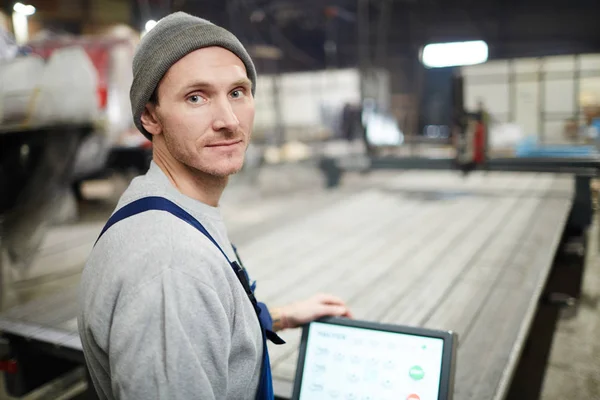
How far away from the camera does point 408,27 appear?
1301 centimetres

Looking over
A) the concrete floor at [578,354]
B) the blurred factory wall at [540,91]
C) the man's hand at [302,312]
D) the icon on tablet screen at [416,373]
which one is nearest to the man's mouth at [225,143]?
the man's hand at [302,312]

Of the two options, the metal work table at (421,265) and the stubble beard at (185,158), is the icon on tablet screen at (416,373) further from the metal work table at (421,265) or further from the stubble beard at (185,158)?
the stubble beard at (185,158)

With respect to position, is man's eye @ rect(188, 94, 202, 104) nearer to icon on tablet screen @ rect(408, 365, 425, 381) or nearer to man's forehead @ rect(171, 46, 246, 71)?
man's forehead @ rect(171, 46, 246, 71)

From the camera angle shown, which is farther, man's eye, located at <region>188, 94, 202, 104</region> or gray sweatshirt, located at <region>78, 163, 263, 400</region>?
man's eye, located at <region>188, 94, 202, 104</region>

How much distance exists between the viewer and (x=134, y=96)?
1102 mm

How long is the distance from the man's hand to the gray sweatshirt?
1.46ft

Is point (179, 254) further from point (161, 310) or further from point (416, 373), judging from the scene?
point (416, 373)

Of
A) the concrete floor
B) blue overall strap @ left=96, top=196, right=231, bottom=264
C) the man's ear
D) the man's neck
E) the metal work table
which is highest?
the man's ear

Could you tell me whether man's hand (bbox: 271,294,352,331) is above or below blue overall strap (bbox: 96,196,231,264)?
below

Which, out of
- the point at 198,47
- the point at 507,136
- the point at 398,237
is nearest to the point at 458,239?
the point at 398,237

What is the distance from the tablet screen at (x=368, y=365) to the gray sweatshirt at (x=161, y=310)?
1.63 feet

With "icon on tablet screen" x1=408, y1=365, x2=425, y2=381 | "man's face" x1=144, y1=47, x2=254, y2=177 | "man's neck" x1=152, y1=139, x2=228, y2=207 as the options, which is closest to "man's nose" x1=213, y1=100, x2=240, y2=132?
"man's face" x1=144, y1=47, x2=254, y2=177

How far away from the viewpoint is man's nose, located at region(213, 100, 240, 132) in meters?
1.07

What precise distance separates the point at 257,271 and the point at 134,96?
2249mm
